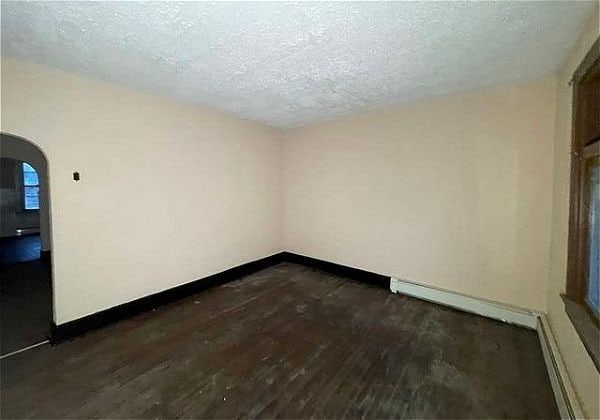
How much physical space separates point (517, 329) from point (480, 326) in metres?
0.32

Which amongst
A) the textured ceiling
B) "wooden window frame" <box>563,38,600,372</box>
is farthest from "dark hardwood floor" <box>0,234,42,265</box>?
"wooden window frame" <box>563,38,600,372</box>

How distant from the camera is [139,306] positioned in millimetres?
2830

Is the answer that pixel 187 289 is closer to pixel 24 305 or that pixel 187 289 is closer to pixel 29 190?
pixel 24 305

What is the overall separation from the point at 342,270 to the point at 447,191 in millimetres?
1880

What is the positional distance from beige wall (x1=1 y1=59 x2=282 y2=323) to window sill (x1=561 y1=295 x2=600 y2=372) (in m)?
3.50

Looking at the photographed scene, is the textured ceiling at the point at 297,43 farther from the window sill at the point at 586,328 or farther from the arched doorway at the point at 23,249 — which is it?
the window sill at the point at 586,328

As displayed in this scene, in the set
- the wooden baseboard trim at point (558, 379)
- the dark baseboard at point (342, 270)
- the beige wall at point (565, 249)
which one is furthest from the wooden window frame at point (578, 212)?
the dark baseboard at point (342, 270)

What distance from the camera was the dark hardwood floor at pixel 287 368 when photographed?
1.65 meters

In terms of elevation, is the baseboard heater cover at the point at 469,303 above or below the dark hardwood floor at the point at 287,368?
above

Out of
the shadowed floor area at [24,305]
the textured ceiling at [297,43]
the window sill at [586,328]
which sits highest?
the textured ceiling at [297,43]

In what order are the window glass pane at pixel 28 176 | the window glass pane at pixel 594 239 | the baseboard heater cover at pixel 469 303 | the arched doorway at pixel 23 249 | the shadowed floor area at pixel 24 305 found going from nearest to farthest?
1. the window glass pane at pixel 594 239
2. the shadowed floor area at pixel 24 305
3. the arched doorway at pixel 23 249
4. the baseboard heater cover at pixel 469 303
5. the window glass pane at pixel 28 176

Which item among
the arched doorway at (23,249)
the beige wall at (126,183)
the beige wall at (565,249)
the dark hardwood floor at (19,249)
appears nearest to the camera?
the beige wall at (565,249)

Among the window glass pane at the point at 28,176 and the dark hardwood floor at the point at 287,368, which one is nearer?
the dark hardwood floor at the point at 287,368

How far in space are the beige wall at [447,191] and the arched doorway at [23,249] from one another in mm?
3406
